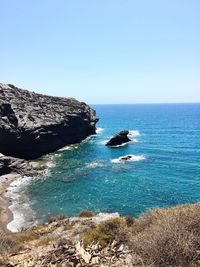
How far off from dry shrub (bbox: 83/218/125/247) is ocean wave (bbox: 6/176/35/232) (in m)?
23.9

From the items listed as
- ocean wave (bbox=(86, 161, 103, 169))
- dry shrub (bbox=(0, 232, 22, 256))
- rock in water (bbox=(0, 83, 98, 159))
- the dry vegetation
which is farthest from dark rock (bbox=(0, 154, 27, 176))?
the dry vegetation

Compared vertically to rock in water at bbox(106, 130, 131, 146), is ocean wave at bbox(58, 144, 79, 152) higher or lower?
lower

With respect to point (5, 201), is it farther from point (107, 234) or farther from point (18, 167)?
point (107, 234)

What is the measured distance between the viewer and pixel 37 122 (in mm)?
93062

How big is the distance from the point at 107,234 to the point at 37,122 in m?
75.4

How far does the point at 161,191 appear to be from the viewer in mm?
54562

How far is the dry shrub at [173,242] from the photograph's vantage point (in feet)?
46.7

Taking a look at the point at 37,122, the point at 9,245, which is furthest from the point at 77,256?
the point at 37,122

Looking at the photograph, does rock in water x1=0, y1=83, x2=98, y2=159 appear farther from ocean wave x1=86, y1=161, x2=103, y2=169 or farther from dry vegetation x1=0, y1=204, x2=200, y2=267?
dry vegetation x1=0, y1=204, x2=200, y2=267

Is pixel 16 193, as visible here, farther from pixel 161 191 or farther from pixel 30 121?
pixel 30 121

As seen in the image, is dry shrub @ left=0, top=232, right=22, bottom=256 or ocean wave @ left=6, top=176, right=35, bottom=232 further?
ocean wave @ left=6, top=176, right=35, bottom=232

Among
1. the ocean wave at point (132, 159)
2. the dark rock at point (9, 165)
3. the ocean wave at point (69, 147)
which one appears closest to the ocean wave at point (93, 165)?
the ocean wave at point (132, 159)

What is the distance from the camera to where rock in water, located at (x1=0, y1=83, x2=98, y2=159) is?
83688mm

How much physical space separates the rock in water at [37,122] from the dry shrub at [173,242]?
68009 mm
